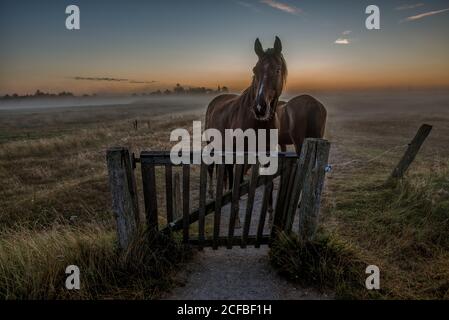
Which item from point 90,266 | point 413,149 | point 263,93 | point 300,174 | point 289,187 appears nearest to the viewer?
point 90,266

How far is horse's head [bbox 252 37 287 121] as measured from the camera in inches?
183

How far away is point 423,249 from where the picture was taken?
4.88 meters

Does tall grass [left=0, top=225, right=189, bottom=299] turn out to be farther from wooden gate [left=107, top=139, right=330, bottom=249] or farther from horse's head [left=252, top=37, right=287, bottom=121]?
horse's head [left=252, top=37, right=287, bottom=121]

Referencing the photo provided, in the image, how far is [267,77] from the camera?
4.70 meters

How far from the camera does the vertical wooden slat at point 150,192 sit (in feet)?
13.5

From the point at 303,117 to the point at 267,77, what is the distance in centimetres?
422

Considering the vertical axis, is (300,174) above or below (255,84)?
below

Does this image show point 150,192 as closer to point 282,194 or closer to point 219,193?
point 219,193

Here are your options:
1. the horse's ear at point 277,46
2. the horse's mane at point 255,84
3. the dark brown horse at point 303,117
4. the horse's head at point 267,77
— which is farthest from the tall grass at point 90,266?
the dark brown horse at point 303,117

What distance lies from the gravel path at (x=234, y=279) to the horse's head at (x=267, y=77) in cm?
211

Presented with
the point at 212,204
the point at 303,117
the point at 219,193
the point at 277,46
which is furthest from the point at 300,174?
the point at 303,117

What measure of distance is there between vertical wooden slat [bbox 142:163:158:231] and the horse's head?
5.88 ft

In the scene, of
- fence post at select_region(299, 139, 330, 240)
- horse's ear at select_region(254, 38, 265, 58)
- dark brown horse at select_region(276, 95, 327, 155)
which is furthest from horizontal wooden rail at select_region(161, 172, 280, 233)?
dark brown horse at select_region(276, 95, 327, 155)
